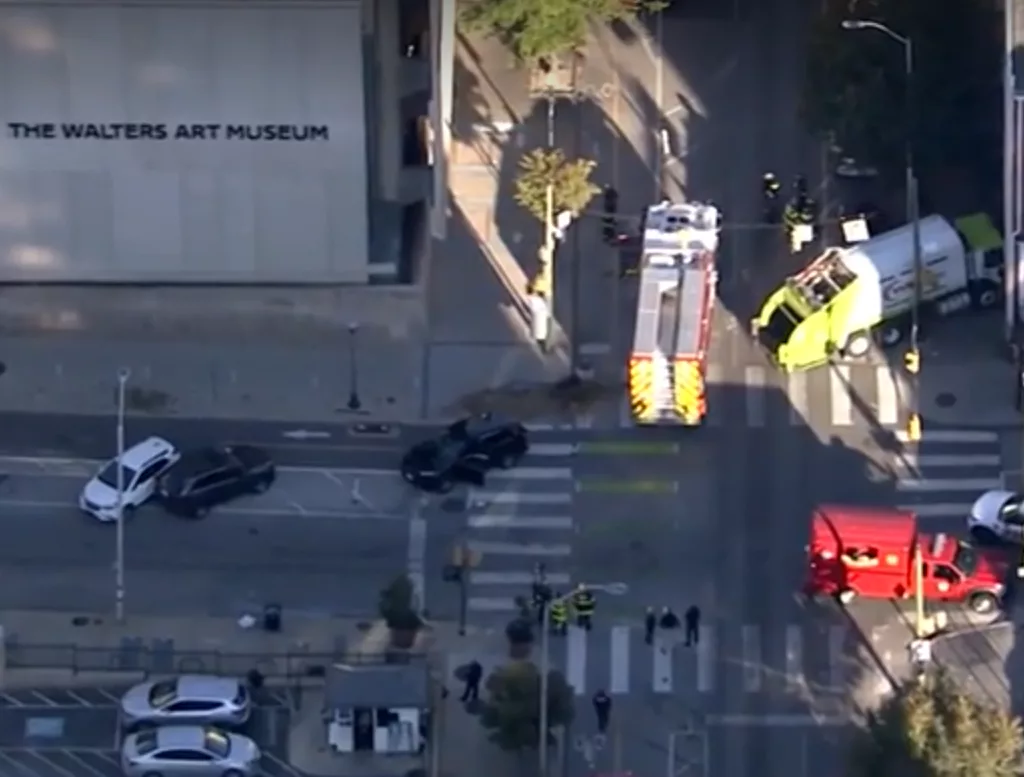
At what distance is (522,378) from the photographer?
80.9 metres

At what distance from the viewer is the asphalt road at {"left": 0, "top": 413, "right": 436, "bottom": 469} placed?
7875 centimetres

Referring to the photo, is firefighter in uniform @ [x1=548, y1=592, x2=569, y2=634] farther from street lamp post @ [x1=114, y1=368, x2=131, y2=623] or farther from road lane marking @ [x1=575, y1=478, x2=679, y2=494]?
street lamp post @ [x1=114, y1=368, x2=131, y2=623]

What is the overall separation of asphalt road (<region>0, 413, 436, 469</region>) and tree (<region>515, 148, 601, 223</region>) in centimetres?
657

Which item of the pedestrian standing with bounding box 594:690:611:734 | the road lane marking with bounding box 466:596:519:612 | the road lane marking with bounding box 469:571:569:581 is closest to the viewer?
the pedestrian standing with bounding box 594:690:611:734

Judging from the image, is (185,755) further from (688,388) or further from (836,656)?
(688,388)

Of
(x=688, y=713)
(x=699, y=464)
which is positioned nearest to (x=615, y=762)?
(x=688, y=713)

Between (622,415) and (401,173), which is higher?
(401,173)

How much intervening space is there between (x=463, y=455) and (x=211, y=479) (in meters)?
5.48

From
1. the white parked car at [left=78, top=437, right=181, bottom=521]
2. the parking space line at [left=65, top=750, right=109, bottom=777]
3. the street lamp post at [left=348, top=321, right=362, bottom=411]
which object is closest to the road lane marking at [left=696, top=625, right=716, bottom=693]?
the street lamp post at [left=348, top=321, right=362, bottom=411]

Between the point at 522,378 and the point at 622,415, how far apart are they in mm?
2746

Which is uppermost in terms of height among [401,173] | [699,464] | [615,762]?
[401,173]

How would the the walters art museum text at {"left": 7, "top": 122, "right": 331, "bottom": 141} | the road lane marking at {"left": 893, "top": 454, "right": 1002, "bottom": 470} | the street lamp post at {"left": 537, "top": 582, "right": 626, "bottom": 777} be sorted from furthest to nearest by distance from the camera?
1. the the walters art museum text at {"left": 7, "top": 122, "right": 331, "bottom": 141}
2. the road lane marking at {"left": 893, "top": 454, "right": 1002, "bottom": 470}
3. the street lamp post at {"left": 537, "top": 582, "right": 626, "bottom": 777}

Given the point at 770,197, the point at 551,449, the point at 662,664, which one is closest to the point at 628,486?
the point at 551,449

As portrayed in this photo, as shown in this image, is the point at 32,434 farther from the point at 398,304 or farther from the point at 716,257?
the point at 716,257
